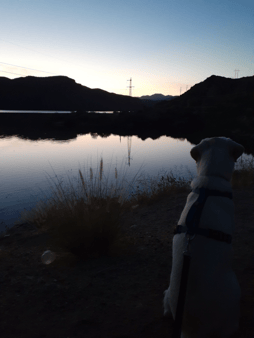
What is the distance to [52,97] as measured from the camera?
478 ft

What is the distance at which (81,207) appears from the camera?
4.63 metres

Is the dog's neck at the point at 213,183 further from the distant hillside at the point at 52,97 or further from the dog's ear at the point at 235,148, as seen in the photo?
the distant hillside at the point at 52,97

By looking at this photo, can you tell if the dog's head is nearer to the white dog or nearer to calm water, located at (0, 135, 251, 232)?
the white dog

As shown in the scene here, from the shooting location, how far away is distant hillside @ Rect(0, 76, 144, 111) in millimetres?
138500

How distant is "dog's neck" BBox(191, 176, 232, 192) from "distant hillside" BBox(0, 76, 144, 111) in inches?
5472

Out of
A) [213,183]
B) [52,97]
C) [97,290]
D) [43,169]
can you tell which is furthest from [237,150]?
[52,97]

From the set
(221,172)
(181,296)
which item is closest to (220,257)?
(181,296)

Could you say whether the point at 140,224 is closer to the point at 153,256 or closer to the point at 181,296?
the point at 153,256

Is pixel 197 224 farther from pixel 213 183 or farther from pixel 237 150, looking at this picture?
pixel 237 150

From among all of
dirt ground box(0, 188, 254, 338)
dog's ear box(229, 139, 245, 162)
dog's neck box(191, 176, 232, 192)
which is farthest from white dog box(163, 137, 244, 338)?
dirt ground box(0, 188, 254, 338)

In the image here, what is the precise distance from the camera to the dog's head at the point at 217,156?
2246 millimetres

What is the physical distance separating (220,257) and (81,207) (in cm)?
309

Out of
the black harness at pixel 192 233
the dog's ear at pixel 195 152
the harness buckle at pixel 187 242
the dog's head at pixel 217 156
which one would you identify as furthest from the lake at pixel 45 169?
the harness buckle at pixel 187 242

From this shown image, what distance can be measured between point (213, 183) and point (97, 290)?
2182 millimetres
